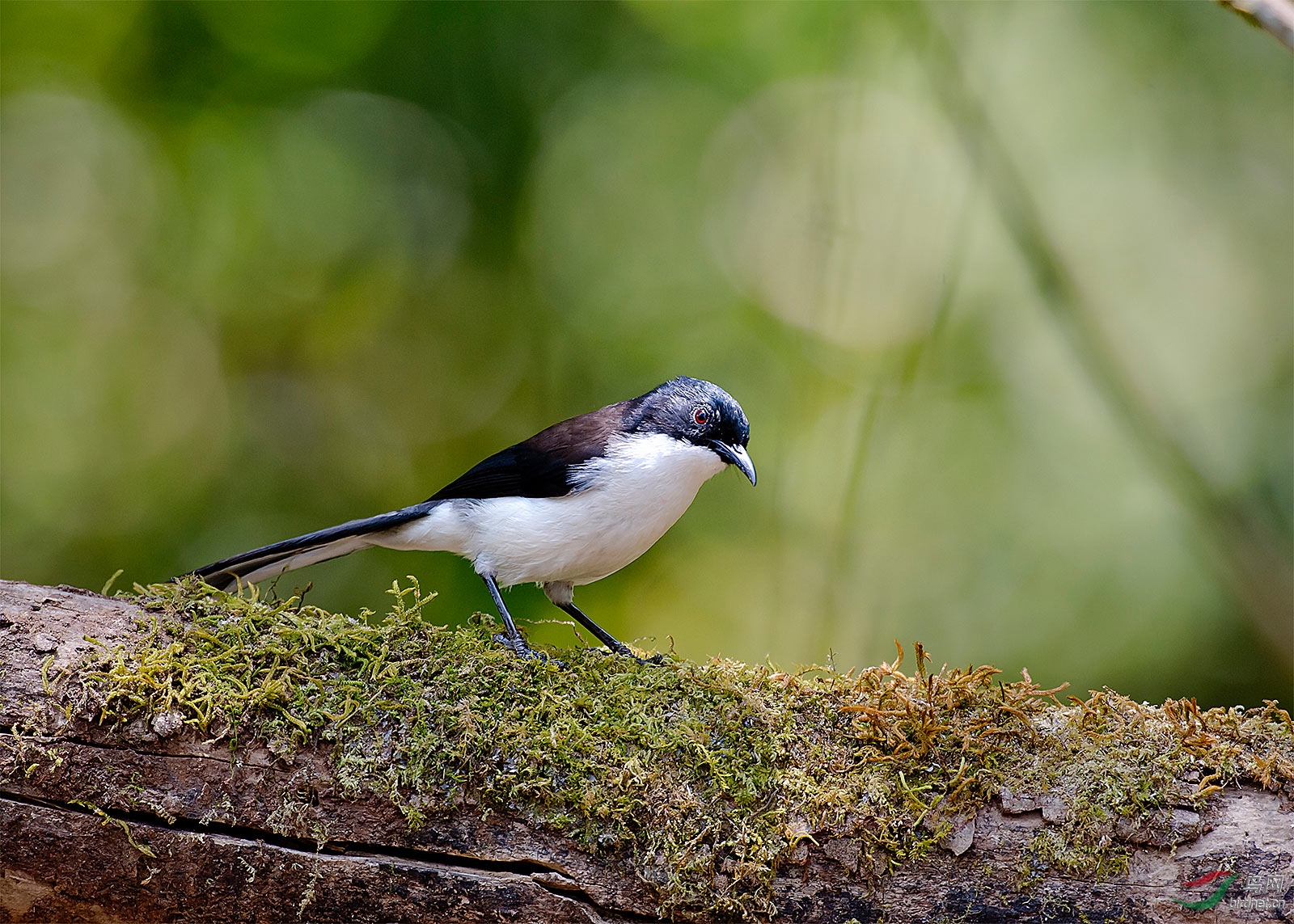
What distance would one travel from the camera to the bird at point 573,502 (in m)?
3.24

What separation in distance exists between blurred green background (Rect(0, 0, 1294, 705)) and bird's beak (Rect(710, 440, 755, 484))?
2196 millimetres

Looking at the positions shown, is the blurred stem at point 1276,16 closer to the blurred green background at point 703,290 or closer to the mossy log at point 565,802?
the mossy log at point 565,802

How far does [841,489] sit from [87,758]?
4.28 meters

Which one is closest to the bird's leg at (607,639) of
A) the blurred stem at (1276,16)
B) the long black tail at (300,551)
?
the long black tail at (300,551)

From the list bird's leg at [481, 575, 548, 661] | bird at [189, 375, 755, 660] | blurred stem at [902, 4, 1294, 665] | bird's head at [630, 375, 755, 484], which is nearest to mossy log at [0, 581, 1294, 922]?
bird's leg at [481, 575, 548, 661]

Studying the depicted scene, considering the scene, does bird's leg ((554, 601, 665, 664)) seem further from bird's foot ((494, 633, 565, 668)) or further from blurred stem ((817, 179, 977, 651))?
blurred stem ((817, 179, 977, 651))

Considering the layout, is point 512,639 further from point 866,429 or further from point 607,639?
point 866,429

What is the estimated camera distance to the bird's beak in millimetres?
3311

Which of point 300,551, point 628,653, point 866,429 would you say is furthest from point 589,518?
point 866,429

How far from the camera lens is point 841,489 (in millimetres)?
5570

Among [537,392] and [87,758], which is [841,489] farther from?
[87,758]

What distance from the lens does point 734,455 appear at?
11.0 feet

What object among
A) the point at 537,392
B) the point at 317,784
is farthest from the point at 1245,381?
the point at 317,784

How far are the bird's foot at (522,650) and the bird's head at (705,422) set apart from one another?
948 mm
